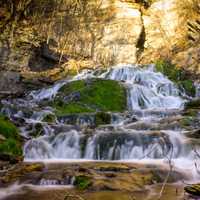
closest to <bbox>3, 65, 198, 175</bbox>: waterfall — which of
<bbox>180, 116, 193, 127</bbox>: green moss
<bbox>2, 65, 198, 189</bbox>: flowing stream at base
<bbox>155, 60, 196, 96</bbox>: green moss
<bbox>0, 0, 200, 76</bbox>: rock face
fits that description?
<bbox>2, 65, 198, 189</bbox>: flowing stream at base

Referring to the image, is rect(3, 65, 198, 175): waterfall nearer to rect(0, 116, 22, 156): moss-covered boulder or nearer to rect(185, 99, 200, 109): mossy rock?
rect(0, 116, 22, 156): moss-covered boulder

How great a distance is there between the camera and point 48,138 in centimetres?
1195

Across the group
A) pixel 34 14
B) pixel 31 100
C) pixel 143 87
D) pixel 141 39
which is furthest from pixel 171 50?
pixel 31 100

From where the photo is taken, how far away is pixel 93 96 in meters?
17.9

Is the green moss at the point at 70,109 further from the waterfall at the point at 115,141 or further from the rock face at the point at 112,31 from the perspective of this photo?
the rock face at the point at 112,31

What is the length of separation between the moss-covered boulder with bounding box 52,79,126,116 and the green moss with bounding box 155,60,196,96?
3.79 m

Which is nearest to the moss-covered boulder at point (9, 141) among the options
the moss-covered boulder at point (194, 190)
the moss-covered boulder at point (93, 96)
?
the moss-covered boulder at point (194, 190)

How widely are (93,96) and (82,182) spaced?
10278 mm

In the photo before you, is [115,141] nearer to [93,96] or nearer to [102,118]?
[102,118]

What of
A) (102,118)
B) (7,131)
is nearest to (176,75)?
(102,118)

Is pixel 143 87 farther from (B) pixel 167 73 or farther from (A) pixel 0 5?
(A) pixel 0 5

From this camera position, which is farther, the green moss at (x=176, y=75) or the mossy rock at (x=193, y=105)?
the green moss at (x=176, y=75)

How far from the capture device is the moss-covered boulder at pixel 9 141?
980 cm

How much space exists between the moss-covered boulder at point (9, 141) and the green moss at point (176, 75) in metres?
11.1
